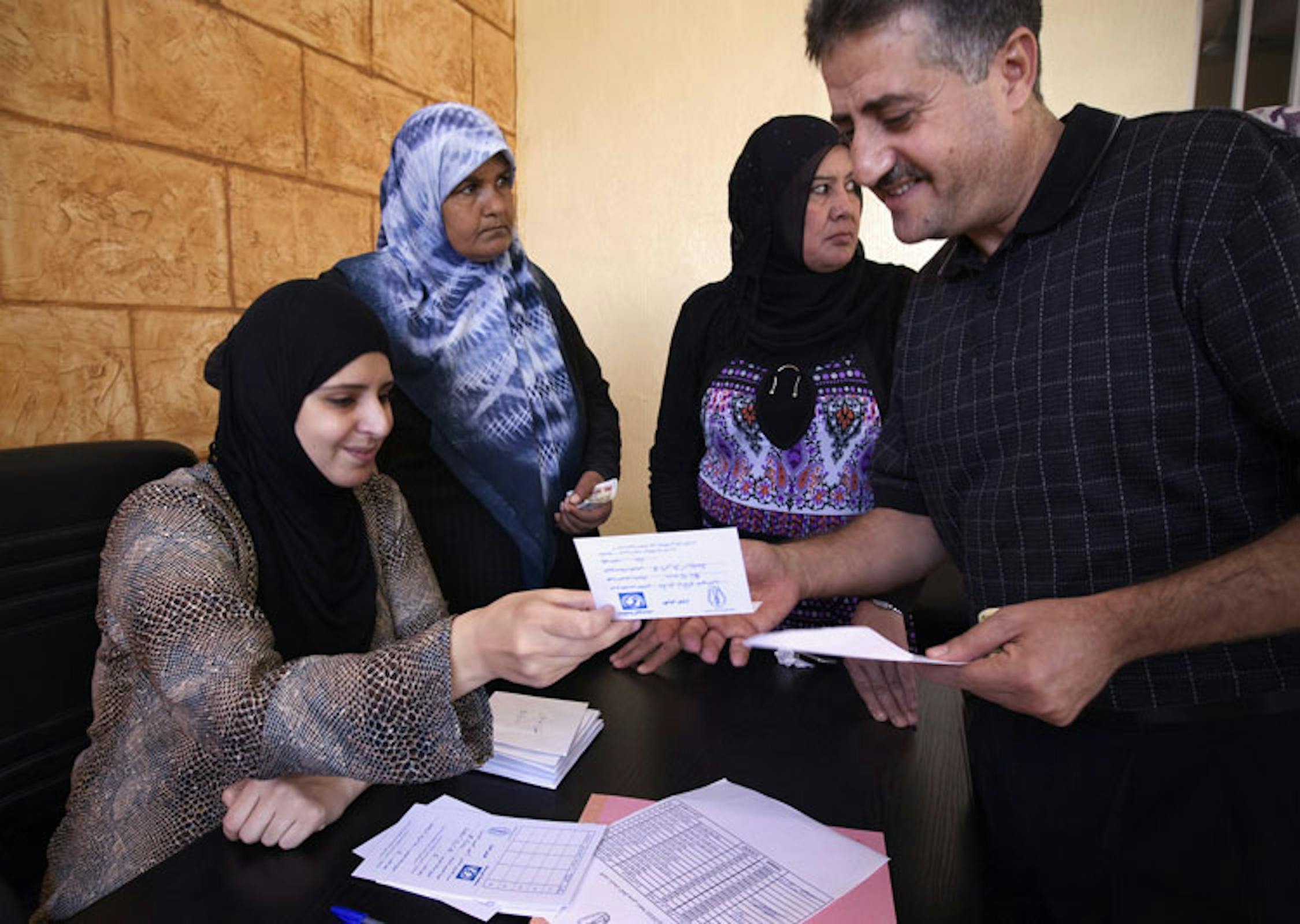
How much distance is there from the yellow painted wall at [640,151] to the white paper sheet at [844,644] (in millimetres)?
2469

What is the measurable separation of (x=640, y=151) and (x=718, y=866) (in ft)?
9.80

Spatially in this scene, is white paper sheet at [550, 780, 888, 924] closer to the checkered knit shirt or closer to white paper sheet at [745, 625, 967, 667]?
white paper sheet at [745, 625, 967, 667]

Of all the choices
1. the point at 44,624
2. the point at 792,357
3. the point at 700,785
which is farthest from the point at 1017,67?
the point at 44,624

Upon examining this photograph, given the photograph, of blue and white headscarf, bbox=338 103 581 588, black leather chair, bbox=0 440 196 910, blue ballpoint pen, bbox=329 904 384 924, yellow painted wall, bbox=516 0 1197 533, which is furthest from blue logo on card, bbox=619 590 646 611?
yellow painted wall, bbox=516 0 1197 533

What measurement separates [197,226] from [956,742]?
1965 millimetres

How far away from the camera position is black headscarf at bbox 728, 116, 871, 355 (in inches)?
71.7

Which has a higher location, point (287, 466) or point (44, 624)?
point (287, 466)

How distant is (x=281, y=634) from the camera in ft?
4.39

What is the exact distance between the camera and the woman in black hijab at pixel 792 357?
5.69ft

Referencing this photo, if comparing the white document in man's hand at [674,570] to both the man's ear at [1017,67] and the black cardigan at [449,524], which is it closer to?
the man's ear at [1017,67]

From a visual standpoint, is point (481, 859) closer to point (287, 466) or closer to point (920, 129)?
point (287, 466)

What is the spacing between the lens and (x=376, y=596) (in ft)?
4.85

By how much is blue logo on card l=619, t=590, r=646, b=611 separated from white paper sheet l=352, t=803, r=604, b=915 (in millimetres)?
259

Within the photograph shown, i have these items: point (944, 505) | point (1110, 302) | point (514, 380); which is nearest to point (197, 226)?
point (514, 380)
